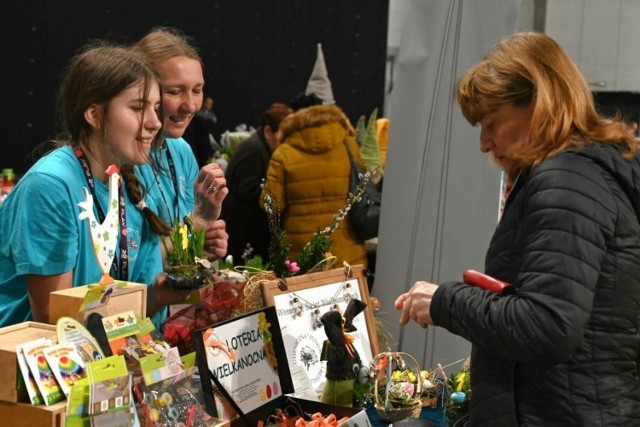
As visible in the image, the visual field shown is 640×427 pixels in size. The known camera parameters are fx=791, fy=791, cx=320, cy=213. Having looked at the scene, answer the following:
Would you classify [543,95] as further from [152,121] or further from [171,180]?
[171,180]

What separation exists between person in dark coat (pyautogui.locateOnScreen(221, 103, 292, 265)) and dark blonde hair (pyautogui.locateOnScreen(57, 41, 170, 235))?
2300mm

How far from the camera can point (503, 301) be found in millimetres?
1369

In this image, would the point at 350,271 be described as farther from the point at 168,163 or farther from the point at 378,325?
the point at 168,163

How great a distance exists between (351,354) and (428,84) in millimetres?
1044

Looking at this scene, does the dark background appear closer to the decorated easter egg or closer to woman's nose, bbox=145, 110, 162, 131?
woman's nose, bbox=145, 110, 162, 131

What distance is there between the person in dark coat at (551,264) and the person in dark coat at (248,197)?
8.66 feet

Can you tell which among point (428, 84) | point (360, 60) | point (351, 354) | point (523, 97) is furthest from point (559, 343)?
point (360, 60)

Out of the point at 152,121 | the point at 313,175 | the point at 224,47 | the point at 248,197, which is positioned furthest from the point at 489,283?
the point at 224,47

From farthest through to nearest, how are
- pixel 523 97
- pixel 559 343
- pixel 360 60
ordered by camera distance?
pixel 360 60 → pixel 523 97 → pixel 559 343

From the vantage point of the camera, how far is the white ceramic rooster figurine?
1.53 metres

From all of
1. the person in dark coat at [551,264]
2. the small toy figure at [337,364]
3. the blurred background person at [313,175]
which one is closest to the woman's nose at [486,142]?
the person in dark coat at [551,264]

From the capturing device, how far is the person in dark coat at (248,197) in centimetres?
413

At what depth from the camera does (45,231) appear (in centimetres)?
163

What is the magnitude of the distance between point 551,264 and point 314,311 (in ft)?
2.91
